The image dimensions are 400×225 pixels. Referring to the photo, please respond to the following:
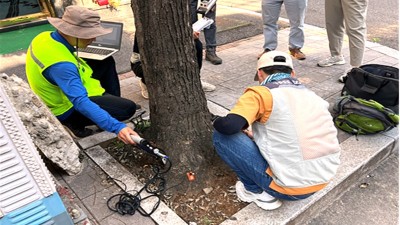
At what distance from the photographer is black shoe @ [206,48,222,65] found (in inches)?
188

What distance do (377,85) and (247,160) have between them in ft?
5.20

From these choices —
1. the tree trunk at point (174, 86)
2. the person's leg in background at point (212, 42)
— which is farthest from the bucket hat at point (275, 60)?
the person's leg in background at point (212, 42)

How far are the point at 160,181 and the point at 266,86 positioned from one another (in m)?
1.02

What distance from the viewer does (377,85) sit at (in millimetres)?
3072

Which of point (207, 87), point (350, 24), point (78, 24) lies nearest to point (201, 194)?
point (78, 24)

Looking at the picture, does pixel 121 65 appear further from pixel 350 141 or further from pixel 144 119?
pixel 350 141

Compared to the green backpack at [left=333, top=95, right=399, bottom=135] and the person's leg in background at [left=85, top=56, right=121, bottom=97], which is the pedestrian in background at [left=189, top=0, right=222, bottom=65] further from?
the green backpack at [left=333, top=95, right=399, bottom=135]

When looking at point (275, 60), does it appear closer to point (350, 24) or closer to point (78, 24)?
point (78, 24)

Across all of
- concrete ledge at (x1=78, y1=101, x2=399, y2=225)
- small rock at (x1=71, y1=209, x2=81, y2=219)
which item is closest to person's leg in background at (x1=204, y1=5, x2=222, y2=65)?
concrete ledge at (x1=78, y1=101, x2=399, y2=225)

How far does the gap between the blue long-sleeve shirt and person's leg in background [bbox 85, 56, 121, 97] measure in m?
0.84

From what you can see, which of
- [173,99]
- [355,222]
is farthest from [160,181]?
[355,222]

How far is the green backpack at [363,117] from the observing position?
114 inches

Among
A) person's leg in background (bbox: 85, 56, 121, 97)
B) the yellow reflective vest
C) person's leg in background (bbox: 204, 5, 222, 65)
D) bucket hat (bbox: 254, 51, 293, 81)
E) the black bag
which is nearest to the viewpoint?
bucket hat (bbox: 254, 51, 293, 81)

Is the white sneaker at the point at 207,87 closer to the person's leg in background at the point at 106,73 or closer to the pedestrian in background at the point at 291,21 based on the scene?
the person's leg in background at the point at 106,73
